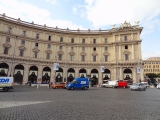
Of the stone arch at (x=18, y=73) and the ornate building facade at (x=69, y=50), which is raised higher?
the ornate building facade at (x=69, y=50)

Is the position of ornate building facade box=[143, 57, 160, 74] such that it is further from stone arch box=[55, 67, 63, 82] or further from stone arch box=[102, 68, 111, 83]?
stone arch box=[55, 67, 63, 82]

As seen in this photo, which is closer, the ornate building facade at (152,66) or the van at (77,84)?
the van at (77,84)

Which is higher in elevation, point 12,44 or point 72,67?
point 12,44

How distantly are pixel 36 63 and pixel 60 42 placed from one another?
465 inches

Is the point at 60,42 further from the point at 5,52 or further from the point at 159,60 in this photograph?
the point at 159,60

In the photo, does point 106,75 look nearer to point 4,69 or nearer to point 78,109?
point 4,69

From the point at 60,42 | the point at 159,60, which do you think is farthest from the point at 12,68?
the point at 159,60

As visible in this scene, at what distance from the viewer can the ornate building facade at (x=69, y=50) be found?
4122 cm

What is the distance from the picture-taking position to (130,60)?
146 ft

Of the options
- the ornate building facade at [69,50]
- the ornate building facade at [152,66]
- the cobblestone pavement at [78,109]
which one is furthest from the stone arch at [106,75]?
the ornate building facade at [152,66]

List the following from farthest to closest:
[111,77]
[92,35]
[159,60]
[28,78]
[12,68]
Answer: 1. [159,60]
2. [92,35]
3. [111,77]
4. [28,78]
5. [12,68]

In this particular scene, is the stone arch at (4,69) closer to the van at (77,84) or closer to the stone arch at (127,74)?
the van at (77,84)

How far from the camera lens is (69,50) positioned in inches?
1900

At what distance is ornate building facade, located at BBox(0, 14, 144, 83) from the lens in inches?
1623
